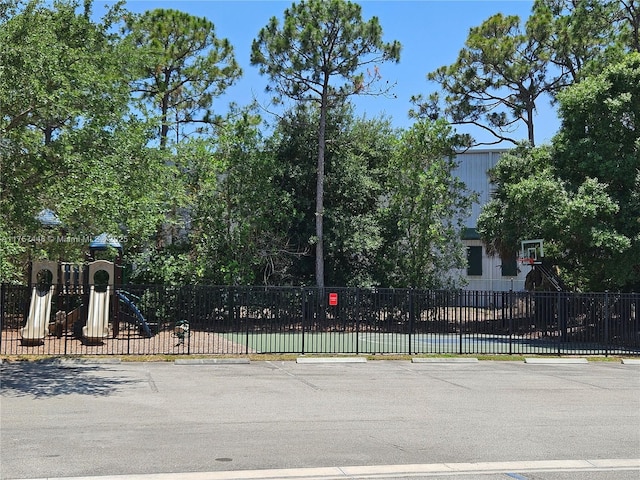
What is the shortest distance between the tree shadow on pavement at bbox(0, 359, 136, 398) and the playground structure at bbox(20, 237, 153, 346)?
8.66 feet

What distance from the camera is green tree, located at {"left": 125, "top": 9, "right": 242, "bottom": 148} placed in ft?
109

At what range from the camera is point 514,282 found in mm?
45938

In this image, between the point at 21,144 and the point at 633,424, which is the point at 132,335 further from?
the point at 633,424

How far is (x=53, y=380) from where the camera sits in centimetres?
1399

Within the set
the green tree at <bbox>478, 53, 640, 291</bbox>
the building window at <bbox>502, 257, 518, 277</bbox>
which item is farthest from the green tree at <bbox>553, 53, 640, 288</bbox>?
the building window at <bbox>502, 257, 518, 277</bbox>

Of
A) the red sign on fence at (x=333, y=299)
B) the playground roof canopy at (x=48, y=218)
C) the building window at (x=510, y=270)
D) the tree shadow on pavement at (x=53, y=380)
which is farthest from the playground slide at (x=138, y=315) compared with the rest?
the building window at (x=510, y=270)

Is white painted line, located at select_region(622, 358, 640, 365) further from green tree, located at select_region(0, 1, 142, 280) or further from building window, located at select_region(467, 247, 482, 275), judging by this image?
building window, located at select_region(467, 247, 482, 275)

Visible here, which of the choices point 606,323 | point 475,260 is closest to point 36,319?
point 606,323

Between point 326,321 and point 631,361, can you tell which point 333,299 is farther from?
point 631,361

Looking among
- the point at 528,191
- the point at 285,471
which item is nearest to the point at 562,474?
the point at 285,471

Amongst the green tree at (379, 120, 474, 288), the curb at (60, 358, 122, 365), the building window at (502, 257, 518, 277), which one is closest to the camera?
the curb at (60, 358, 122, 365)

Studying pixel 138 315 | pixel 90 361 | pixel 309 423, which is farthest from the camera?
pixel 138 315

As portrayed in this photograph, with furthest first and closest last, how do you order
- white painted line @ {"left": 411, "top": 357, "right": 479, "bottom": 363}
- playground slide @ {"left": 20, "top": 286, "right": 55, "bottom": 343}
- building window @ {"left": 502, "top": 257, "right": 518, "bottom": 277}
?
building window @ {"left": 502, "top": 257, "right": 518, "bottom": 277} → white painted line @ {"left": 411, "top": 357, "right": 479, "bottom": 363} → playground slide @ {"left": 20, "top": 286, "right": 55, "bottom": 343}

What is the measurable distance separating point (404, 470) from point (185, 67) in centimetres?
3047
